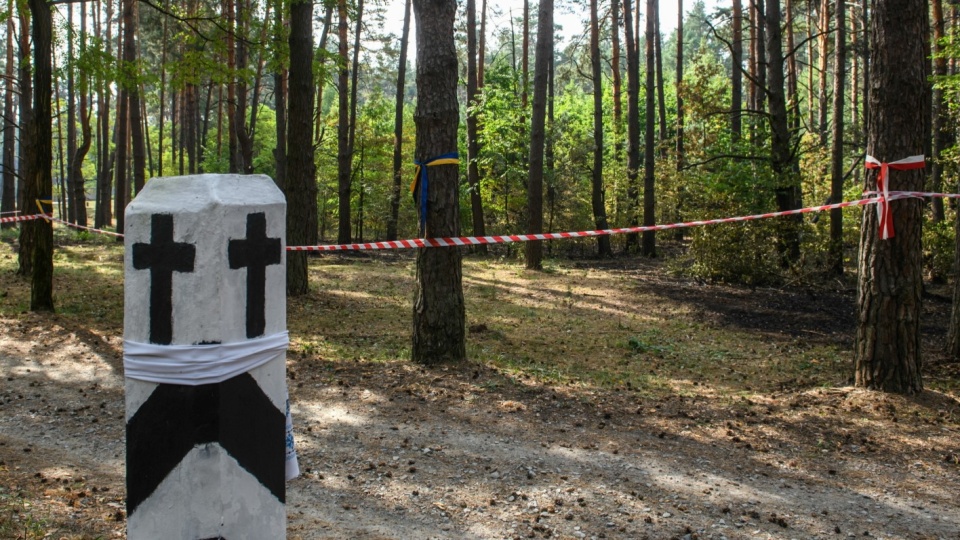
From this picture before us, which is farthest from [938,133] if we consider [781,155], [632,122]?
[632,122]

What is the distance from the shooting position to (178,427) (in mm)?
1702

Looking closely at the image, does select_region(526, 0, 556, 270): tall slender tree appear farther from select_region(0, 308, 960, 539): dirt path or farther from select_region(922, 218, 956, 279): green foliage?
select_region(0, 308, 960, 539): dirt path

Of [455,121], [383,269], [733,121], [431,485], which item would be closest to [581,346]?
[455,121]

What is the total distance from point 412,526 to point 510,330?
667cm

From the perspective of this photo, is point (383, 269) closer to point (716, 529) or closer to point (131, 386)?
point (716, 529)

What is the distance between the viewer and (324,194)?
36062 mm

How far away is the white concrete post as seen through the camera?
1.67 meters

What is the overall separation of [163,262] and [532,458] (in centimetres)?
432

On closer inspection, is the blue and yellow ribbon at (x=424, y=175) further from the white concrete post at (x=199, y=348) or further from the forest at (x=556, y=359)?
the white concrete post at (x=199, y=348)

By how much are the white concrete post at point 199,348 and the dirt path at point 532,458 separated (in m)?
2.57

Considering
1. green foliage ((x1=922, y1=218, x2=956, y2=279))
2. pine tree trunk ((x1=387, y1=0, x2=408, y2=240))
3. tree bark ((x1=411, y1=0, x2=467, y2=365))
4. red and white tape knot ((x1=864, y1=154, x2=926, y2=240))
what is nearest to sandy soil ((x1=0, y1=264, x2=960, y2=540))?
tree bark ((x1=411, y1=0, x2=467, y2=365))

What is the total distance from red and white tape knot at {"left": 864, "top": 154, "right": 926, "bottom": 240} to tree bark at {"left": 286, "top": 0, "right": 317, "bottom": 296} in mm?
8678

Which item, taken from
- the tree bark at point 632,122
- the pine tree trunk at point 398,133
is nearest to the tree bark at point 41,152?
the tree bark at point 632,122

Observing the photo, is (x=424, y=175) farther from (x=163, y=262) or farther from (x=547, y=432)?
(x=163, y=262)
